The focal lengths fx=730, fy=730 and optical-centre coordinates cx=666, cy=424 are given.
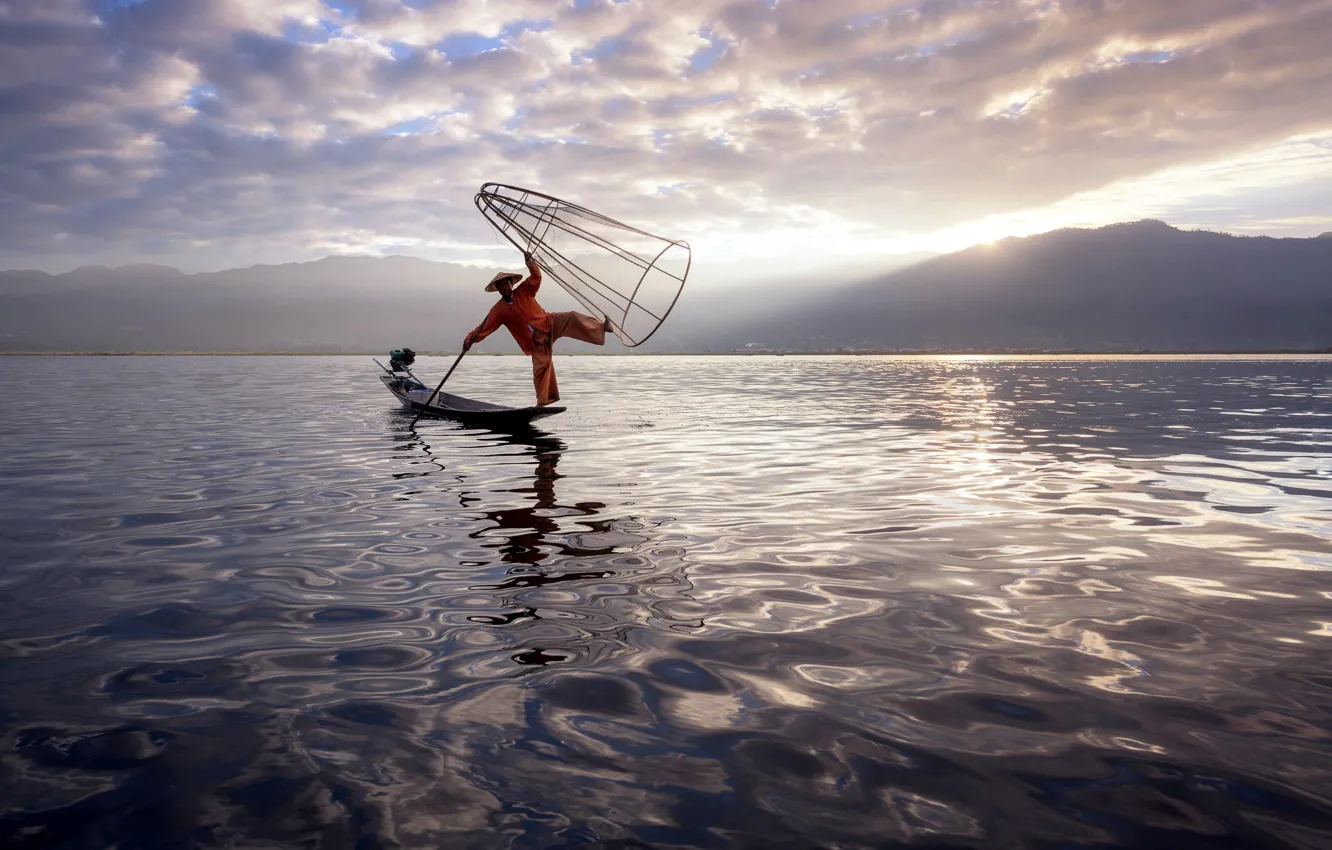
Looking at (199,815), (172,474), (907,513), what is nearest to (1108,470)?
(907,513)

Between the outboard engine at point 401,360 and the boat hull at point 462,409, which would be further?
the outboard engine at point 401,360

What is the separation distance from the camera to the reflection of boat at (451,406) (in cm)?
1967

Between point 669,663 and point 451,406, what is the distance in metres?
20.7

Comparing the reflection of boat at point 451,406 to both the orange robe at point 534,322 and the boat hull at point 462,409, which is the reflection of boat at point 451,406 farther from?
the orange robe at point 534,322

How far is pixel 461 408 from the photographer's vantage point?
23656 millimetres

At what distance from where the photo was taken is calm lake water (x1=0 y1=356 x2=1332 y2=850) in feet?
10.9

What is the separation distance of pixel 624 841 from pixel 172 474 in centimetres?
1310

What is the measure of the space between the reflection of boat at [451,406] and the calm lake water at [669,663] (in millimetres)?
7704

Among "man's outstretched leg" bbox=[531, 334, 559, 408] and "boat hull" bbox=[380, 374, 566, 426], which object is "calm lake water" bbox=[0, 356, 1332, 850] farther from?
"man's outstretched leg" bbox=[531, 334, 559, 408]

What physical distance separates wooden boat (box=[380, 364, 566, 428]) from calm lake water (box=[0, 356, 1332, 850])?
768 cm

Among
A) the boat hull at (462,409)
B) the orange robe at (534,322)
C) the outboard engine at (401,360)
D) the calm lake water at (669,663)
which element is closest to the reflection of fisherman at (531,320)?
the orange robe at (534,322)

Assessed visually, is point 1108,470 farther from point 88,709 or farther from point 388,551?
point 88,709

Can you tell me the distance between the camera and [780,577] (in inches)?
272

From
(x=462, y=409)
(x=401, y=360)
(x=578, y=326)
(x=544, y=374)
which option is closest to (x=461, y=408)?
(x=462, y=409)
